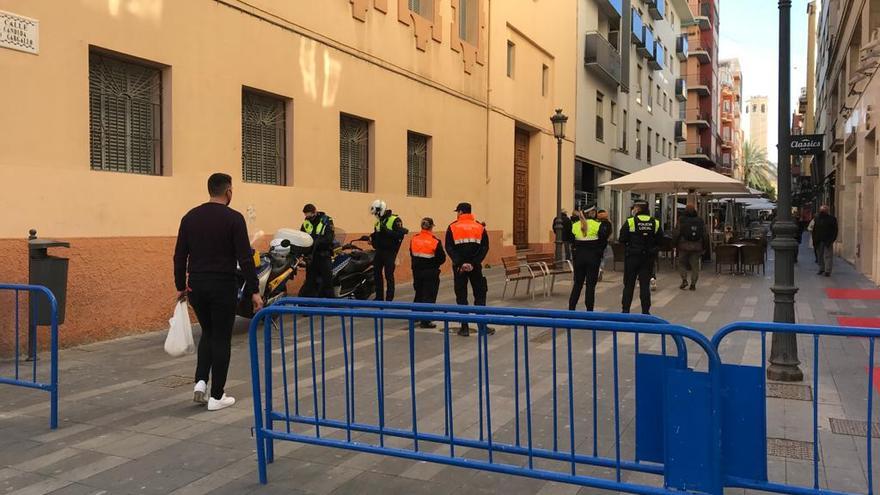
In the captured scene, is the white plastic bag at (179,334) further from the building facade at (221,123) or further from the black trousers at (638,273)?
the black trousers at (638,273)

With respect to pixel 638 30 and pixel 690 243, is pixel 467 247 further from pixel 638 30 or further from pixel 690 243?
pixel 638 30

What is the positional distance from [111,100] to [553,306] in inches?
289

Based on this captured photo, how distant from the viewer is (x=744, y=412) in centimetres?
295

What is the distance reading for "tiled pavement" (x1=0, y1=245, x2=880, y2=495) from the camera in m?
3.93

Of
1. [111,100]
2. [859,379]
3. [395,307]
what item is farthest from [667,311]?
[111,100]

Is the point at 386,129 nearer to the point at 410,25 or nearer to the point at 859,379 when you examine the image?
the point at 410,25

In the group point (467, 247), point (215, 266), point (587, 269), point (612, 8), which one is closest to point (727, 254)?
point (587, 269)

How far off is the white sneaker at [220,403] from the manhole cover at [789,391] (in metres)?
4.40

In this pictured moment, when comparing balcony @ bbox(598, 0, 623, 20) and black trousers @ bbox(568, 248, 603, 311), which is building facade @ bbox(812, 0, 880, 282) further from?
balcony @ bbox(598, 0, 623, 20)

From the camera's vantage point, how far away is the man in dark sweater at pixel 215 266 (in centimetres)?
521

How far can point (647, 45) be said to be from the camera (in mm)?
33438

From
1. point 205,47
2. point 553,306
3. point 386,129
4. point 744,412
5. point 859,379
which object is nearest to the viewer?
point 744,412

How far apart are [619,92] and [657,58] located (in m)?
8.11

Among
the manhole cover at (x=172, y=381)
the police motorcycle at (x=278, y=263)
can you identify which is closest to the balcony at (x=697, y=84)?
the police motorcycle at (x=278, y=263)
